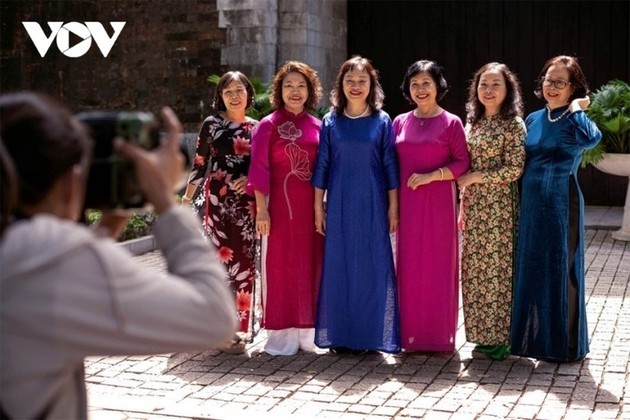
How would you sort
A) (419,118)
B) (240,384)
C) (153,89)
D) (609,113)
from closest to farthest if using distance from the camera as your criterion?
1. (240,384)
2. (419,118)
3. (609,113)
4. (153,89)

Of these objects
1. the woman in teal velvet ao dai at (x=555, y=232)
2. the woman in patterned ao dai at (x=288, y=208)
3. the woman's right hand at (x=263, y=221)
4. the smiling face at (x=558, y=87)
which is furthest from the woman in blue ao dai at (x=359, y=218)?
the smiling face at (x=558, y=87)

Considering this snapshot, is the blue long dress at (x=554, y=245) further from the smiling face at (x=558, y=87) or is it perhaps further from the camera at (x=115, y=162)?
the camera at (x=115, y=162)

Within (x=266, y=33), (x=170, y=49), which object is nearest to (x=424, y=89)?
(x=266, y=33)

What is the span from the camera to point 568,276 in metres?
5.63

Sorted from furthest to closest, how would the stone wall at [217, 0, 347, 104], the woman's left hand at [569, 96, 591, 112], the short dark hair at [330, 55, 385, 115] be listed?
the stone wall at [217, 0, 347, 104] → the short dark hair at [330, 55, 385, 115] → the woman's left hand at [569, 96, 591, 112]

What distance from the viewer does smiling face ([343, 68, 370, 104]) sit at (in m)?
5.93

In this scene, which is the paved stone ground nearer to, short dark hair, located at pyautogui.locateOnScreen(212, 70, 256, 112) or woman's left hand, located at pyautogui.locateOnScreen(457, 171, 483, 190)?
woman's left hand, located at pyautogui.locateOnScreen(457, 171, 483, 190)

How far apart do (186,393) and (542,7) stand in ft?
31.9

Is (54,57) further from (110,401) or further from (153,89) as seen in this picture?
(110,401)

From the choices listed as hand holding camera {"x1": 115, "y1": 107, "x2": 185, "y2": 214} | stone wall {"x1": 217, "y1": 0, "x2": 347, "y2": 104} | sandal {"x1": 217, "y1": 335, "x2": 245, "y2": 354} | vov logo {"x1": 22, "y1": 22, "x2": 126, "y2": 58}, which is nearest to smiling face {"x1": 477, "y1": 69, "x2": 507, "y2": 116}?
sandal {"x1": 217, "y1": 335, "x2": 245, "y2": 354}

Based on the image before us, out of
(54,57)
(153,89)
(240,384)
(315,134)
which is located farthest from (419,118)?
(54,57)

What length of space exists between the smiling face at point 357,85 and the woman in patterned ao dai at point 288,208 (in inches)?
11.1

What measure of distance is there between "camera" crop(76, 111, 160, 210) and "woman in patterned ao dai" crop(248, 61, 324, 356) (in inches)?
162

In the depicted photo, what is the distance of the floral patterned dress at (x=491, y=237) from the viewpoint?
5762mm
